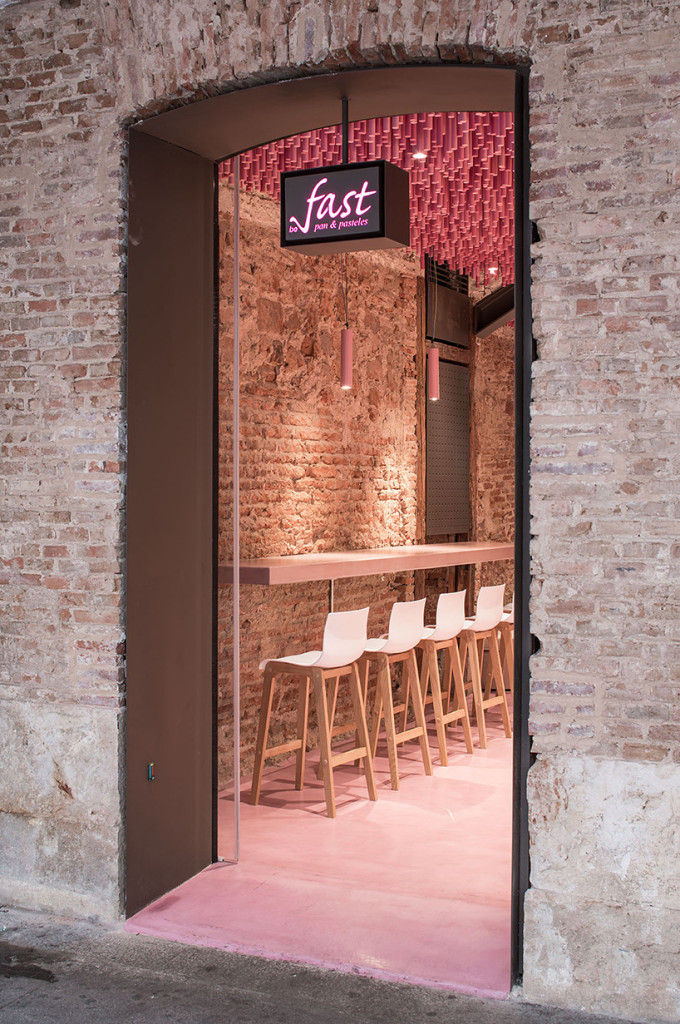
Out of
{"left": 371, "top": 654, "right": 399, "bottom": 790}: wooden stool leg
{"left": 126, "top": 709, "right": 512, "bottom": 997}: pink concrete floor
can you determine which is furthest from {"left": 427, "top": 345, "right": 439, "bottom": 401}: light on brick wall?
{"left": 126, "top": 709, "right": 512, "bottom": 997}: pink concrete floor

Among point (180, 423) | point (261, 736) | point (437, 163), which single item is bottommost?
point (261, 736)

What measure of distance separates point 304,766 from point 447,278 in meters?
4.60

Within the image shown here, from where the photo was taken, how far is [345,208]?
3.79 metres

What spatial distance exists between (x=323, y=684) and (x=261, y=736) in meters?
0.52

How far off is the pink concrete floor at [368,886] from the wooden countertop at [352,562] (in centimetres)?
116

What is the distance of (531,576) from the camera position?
3336 mm

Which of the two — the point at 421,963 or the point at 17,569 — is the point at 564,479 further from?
the point at 17,569

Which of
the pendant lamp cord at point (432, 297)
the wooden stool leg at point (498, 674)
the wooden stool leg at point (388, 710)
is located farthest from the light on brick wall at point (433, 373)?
the wooden stool leg at point (388, 710)

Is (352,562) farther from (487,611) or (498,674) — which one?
(498,674)

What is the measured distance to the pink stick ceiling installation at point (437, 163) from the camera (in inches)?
197

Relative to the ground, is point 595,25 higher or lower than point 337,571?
higher

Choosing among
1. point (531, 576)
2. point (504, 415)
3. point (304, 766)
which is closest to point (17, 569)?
point (531, 576)

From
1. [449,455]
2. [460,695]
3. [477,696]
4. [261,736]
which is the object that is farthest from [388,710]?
[449,455]

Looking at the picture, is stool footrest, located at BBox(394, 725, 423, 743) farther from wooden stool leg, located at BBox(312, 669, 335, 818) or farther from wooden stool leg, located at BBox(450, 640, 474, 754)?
wooden stool leg, located at BBox(312, 669, 335, 818)
